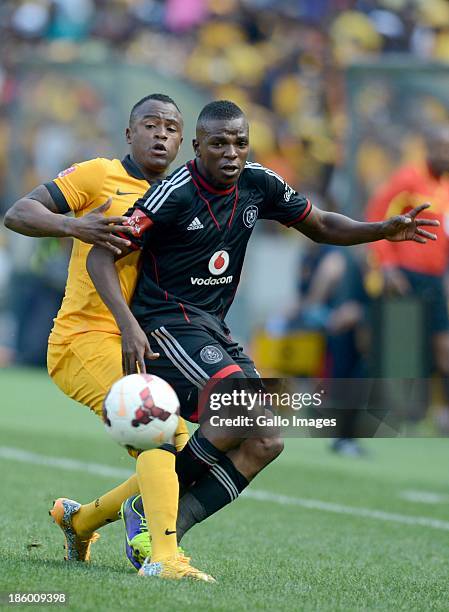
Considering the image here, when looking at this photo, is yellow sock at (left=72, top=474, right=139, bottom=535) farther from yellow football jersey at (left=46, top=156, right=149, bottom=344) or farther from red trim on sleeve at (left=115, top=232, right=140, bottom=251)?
red trim on sleeve at (left=115, top=232, right=140, bottom=251)

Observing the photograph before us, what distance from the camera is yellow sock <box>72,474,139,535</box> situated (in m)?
5.68

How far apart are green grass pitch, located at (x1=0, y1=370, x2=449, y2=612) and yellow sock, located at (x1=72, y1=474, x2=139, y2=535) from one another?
18 cm

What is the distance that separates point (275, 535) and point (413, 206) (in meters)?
4.26

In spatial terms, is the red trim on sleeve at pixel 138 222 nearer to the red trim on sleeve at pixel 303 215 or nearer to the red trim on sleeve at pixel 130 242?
the red trim on sleeve at pixel 130 242

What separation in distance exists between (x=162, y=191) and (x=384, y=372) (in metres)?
7.05

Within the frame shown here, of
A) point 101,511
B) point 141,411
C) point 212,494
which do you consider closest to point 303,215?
point 212,494

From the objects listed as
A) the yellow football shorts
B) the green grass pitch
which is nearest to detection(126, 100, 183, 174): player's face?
the yellow football shorts

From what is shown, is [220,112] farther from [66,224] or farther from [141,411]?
[141,411]

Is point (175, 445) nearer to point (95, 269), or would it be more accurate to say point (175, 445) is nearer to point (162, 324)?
point (162, 324)

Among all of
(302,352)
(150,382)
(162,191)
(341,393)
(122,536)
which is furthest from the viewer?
(302,352)

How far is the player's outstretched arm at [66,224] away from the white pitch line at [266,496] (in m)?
3.36

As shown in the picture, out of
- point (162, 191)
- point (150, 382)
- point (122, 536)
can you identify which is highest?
point (162, 191)

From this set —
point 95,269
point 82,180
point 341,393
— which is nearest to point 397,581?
point 95,269

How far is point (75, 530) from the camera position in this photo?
5.77m
